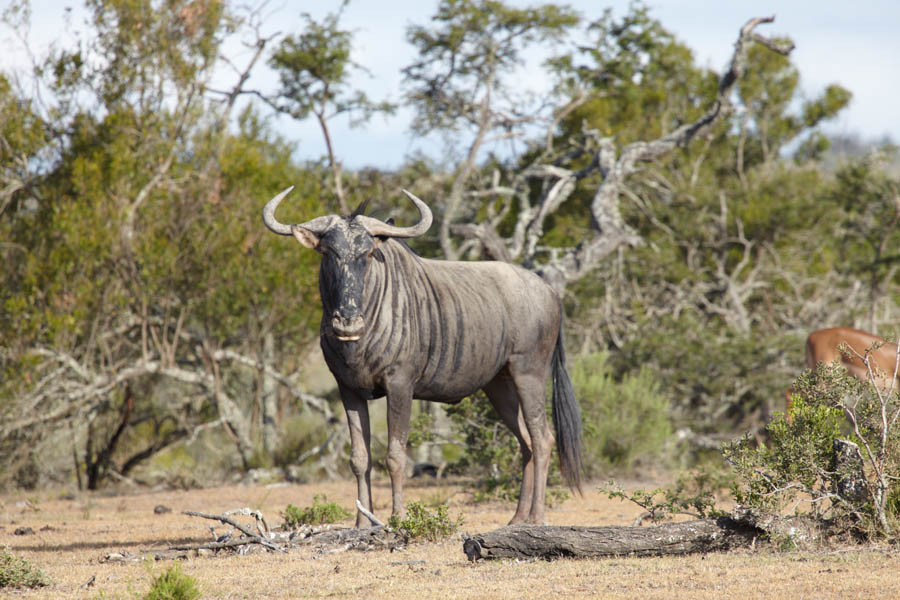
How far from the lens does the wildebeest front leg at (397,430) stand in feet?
23.1

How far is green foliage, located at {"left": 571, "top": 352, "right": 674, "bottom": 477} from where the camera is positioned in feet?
39.5

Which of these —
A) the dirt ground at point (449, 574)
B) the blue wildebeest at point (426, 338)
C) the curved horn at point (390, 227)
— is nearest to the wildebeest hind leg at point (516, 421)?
the blue wildebeest at point (426, 338)

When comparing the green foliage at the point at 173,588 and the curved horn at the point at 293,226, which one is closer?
the green foliage at the point at 173,588

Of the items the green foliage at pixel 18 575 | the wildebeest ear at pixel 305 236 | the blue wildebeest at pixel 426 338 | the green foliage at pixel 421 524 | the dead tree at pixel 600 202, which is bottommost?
the green foliage at pixel 18 575

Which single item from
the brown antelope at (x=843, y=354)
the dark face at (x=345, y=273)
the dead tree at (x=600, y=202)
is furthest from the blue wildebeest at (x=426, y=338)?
the brown antelope at (x=843, y=354)

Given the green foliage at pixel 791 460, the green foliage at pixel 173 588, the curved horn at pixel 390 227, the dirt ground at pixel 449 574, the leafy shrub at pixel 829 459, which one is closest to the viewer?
the green foliage at pixel 173 588

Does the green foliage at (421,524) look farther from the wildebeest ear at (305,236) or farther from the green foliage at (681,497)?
the wildebeest ear at (305,236)

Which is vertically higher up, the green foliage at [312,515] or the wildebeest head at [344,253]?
the wildebeest head at [344,253]

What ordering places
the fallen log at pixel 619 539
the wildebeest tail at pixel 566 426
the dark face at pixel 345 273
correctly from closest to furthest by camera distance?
1. the fallen log at pixel 619 539
2. the dark face at pixel 345 273
3. the wildebeest tail at pixel 566 426

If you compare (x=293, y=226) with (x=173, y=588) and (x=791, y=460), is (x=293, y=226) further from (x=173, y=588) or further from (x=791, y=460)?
(x=791, y=460)

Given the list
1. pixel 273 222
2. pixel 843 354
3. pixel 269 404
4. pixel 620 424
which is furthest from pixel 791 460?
pixel 269 404

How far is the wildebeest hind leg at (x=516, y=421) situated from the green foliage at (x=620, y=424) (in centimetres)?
359

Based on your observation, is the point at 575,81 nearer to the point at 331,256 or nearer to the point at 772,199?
the point at 772,199

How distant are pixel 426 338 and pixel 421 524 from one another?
1442 mm
